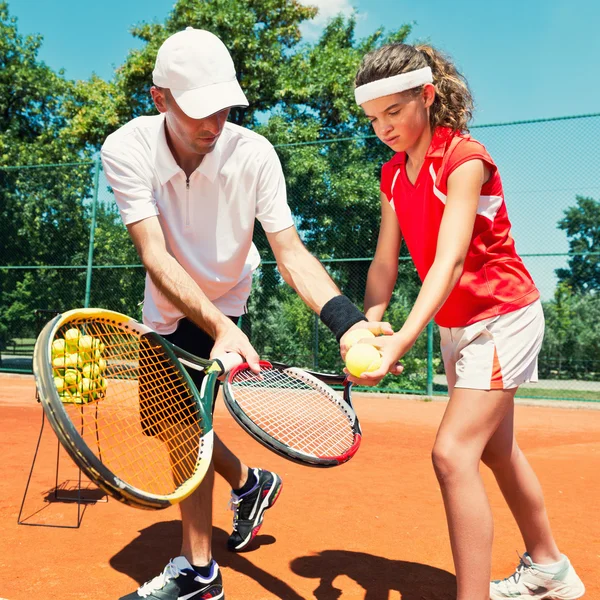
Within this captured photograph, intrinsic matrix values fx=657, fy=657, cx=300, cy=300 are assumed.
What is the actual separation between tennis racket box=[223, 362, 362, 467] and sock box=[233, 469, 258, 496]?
729 millimetres

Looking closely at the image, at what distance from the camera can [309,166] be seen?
9641 millimetres

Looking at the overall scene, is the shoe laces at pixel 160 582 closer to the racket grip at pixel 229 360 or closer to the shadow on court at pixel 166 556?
the shadow on court at pixel 166 556

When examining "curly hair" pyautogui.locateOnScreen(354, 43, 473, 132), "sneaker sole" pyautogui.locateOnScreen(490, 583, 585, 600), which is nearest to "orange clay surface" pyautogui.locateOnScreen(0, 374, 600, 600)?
"sneaker sole" pyautogui.locateOnScreen(490, 583, 585, 600)

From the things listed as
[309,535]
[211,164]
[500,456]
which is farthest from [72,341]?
[309,535]

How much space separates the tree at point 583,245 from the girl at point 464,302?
6701 mm

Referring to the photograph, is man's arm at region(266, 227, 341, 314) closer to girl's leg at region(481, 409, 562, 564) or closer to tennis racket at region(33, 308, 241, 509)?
tennis racket at region(33, 308, 241, 509)

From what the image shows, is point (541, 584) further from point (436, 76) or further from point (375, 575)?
point (436, 76)

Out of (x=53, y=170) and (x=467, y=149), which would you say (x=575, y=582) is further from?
(x=53, y=170)

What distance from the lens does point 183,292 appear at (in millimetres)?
2262

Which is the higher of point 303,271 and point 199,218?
Answer: point 199,218

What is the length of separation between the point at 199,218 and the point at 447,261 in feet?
3.35

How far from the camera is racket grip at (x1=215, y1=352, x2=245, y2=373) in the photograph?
2.02m

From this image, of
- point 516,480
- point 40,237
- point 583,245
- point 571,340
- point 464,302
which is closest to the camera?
point 464,302

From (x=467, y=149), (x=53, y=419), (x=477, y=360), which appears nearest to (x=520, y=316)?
(x=477, y=360)
